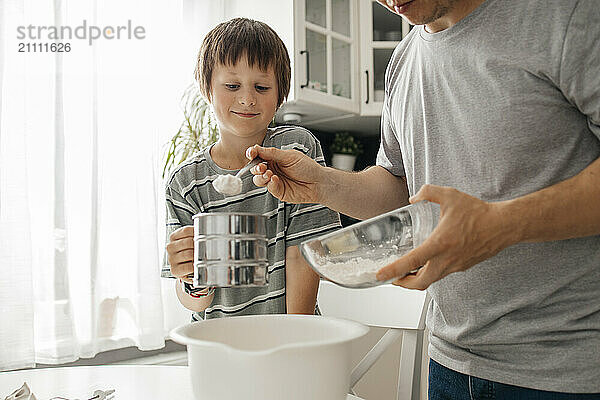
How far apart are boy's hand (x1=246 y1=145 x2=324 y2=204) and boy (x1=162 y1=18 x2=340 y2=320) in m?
0.23

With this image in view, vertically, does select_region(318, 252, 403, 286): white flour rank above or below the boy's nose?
below

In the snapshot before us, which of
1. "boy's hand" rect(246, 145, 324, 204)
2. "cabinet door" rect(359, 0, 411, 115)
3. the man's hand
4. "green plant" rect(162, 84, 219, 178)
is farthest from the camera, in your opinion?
"cabinet door" rect(359, 0, 411, 115)

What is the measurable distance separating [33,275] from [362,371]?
Result: 1.14 meters

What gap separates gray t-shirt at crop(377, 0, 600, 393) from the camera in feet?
2.93

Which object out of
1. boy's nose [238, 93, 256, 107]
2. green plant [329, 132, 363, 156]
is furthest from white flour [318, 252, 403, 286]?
green plant [329, 132, 363, 156]

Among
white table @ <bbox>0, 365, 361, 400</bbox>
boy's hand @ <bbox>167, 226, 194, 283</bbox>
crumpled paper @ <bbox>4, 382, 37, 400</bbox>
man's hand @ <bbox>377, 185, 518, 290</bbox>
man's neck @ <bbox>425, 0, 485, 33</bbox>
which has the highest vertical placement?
man's neck @ <bbox>425, 0, 485, 33</bbox>

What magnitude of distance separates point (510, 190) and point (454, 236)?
248 mm

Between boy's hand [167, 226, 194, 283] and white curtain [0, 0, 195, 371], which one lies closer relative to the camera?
boy's hand [167, 226, 194, 283]

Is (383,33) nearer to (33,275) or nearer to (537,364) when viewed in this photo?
(33,275)

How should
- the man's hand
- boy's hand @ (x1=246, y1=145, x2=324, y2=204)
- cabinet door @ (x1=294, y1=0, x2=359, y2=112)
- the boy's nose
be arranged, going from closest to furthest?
the man's hand < boy's hand @ (x1=246, y1=145, x2=324, y2=204) < the boy's nose < cabinet door @ (x1=294, y1=0, x2=359, y2=112)

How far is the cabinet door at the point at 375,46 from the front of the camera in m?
2.84

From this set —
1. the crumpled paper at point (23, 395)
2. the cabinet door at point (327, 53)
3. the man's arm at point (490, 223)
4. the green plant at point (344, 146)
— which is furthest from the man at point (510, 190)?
the green plant at point (344, 146)

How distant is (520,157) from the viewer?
94cm

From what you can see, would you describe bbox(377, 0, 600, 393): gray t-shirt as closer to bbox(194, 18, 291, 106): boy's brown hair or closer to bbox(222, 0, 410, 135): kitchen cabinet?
bbox(194, 18, 291, 106): boy's brown hair
